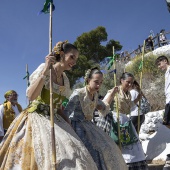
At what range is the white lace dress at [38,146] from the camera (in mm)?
2346

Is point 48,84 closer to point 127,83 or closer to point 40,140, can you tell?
point 40,140

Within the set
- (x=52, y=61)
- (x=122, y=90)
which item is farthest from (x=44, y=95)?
(x=122, y=90)

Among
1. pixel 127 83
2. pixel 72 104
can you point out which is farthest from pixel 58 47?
pixel 127 83

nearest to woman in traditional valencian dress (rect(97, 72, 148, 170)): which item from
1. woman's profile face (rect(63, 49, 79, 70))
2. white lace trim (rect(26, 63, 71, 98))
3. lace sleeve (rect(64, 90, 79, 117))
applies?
lace sleeve (rect(64, 90, 79, 117))

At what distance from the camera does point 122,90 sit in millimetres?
4816

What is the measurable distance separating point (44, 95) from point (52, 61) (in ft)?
1.58

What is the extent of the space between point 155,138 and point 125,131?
1807 mm

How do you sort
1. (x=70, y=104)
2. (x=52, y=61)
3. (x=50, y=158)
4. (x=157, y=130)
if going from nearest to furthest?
(x=50, y=158), (x=52, y=61), (x=70, y=104), (x=157, y=130)

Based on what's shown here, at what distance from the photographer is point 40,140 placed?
2477mm

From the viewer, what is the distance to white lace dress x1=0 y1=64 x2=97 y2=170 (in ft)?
7.70

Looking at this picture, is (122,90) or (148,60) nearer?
(122,90)

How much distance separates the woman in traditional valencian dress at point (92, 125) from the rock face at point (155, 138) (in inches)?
88.2

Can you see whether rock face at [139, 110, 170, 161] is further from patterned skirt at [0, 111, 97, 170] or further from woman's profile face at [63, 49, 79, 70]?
patterned skirt at [0, 111, 97, 170]

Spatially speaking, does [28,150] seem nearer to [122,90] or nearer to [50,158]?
[50,158]
